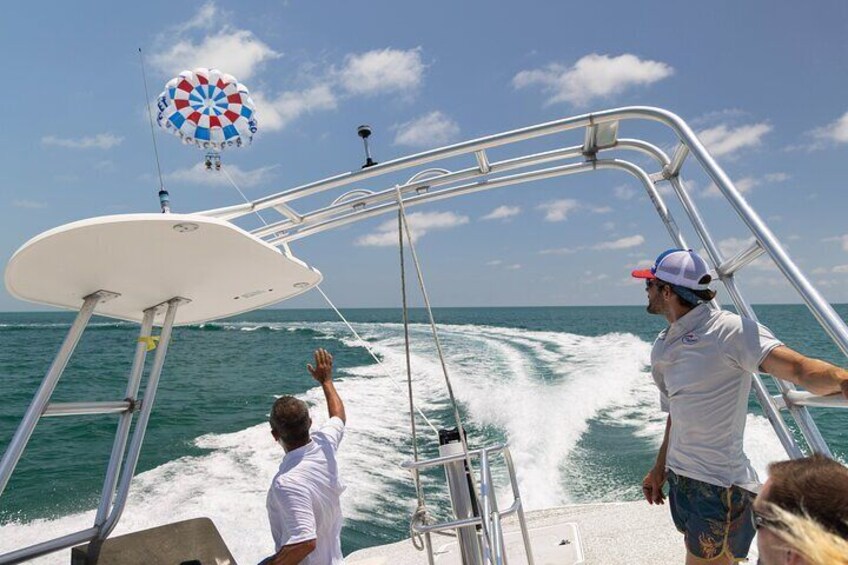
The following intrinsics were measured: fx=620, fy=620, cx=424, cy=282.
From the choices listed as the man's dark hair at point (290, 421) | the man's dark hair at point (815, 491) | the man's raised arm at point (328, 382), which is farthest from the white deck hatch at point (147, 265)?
the man's dark hair at point (815, 491)

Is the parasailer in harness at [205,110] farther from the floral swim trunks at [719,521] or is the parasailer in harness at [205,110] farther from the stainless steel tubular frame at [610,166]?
the floral swim trunks at [719,521]

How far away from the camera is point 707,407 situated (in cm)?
201

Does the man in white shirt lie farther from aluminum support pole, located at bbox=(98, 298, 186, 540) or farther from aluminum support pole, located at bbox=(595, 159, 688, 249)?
aluminum support pole, located at bbox=(595, 159, 688, 249)

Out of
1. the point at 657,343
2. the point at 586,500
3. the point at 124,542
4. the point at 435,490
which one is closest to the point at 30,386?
the point at 435,490

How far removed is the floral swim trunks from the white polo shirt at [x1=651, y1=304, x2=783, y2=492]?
0.03 meters

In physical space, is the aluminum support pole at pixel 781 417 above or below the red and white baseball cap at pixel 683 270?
below

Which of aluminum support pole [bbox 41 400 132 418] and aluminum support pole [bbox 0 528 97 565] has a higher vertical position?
aluminum support pole [bbox 41 400 132 418]

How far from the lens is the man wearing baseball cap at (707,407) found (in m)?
1.95

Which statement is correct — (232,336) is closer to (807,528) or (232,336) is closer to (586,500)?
(586,500)

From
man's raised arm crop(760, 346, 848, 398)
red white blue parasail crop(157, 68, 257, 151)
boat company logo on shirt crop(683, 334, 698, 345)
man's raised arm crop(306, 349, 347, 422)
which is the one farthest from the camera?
red white blue parasail crop(157, 68, 257, 151)

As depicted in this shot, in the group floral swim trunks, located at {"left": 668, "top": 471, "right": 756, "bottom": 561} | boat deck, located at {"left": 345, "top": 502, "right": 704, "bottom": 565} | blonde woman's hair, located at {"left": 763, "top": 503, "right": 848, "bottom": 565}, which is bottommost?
boat deck, located at {"left": 345, "top": 502, "right": 704, "bottom": 565}

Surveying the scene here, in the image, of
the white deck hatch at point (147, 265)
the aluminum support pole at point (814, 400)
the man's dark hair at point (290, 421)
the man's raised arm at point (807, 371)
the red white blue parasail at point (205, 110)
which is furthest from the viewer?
the red white blue parasail at point (205, 110)

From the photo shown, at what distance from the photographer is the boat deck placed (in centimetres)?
387

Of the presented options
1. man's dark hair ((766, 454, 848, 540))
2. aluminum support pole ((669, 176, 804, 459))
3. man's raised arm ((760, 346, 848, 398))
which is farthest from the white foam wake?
man's dark hair ((766, 454, 848, 540))
